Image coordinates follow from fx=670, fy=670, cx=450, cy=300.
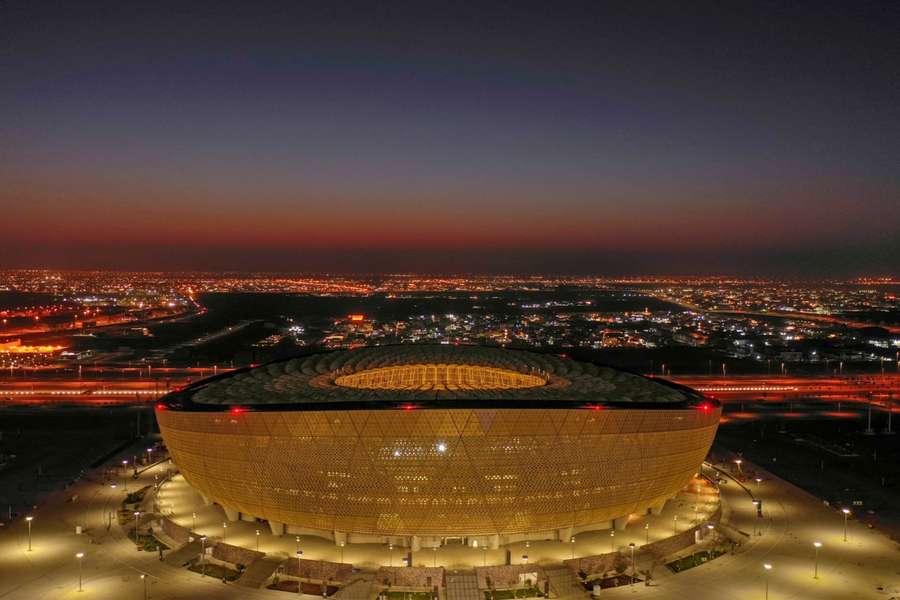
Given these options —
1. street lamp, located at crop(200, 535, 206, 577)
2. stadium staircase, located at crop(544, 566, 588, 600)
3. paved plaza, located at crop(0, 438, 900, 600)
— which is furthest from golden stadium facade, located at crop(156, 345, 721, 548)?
stadium staircase, located at crop(544, 566, 588, 600)

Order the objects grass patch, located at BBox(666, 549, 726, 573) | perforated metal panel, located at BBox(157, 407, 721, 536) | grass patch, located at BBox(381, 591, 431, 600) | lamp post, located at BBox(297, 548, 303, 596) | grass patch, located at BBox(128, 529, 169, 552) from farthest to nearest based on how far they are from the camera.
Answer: grass patch, located at BBox(128, 529, 169, 552) → grass patch, located at BBox(666, 549, 726, 573) → perforated metal panel, located at BBox(157, 407, 721, 536) → lamp post, located at BBox(297, 548, 303, 596) → grass patch, located at BBox(381, 591, 431, 600)

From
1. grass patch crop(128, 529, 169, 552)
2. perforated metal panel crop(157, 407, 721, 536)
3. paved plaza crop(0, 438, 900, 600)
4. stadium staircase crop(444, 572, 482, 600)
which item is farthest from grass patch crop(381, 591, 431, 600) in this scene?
grass patch crop(128, 529, 169, 552)

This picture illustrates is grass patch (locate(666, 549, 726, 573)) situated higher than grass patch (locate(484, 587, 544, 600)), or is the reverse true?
grass patch (locate(666, 549, 726, 573))

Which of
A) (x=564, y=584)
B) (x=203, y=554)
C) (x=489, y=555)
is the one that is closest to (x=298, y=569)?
(x=203, y=554)

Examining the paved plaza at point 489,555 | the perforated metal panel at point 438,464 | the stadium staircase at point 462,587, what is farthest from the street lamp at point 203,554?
the stadium staircase at point 462,587

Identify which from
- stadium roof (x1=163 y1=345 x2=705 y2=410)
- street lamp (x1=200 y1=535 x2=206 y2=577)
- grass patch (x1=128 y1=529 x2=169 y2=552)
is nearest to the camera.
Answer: street lamp (x1=200 y1=535 x2=206 y2=577)

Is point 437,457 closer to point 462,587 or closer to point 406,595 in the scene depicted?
point 462,587

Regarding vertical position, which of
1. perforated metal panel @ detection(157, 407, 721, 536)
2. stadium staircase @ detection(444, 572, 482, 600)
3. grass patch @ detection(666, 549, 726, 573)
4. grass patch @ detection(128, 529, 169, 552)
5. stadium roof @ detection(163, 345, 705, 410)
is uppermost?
stadium roof @ detection(163, 345, 705, 410)

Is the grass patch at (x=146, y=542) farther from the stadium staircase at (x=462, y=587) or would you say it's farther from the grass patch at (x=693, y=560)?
the grass patch at (x=693, y=560)

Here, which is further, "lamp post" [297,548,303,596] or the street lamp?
the street lamp

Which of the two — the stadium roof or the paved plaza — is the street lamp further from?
the stadium roof
